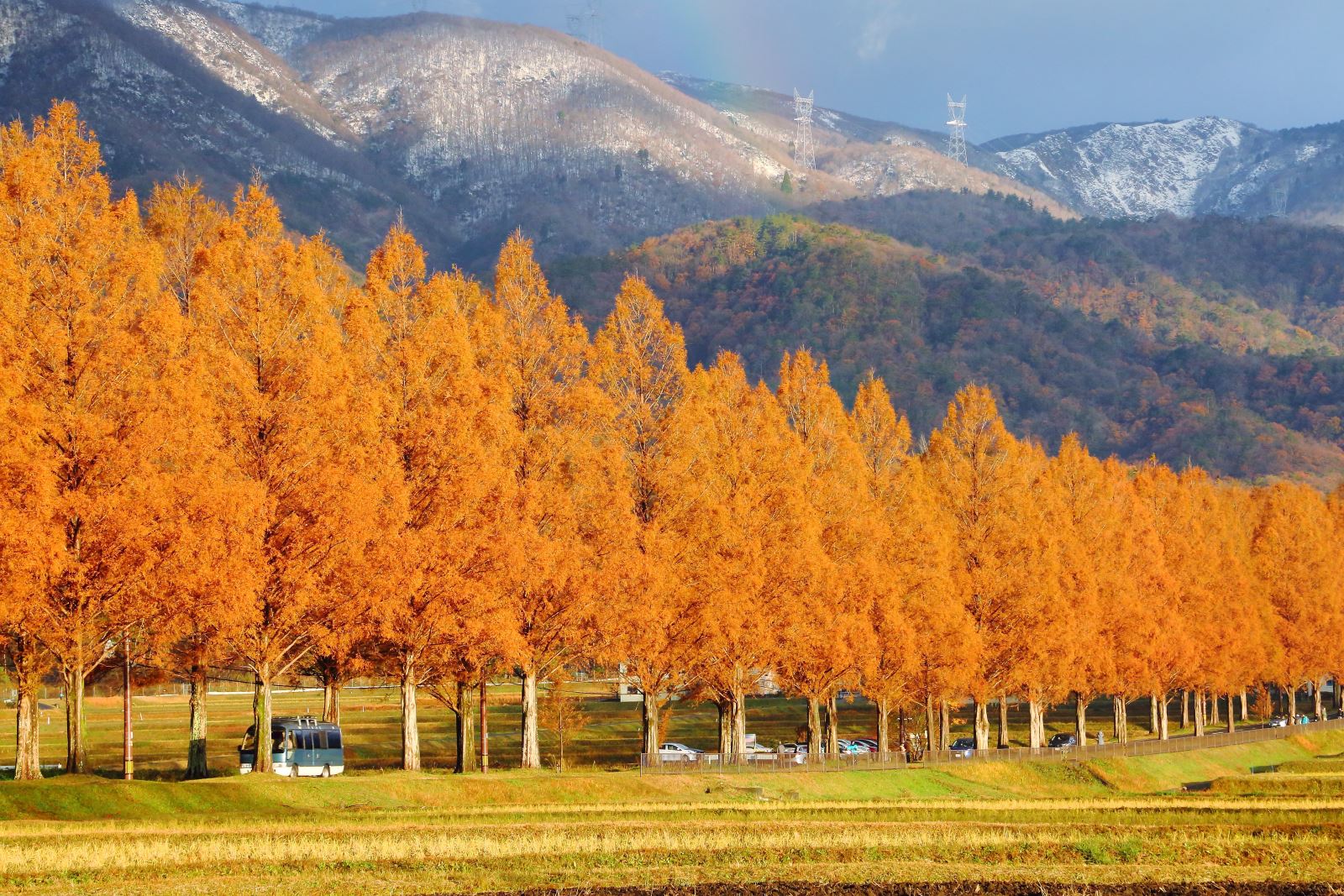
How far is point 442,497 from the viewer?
45406 mm

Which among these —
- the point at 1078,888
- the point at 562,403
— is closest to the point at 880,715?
the point at 562,403

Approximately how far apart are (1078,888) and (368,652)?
107 feet

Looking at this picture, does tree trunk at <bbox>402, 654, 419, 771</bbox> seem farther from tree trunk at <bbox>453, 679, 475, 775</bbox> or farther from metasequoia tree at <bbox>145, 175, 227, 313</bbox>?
metasequoia tree at <bbox>145, 175, 227, 313</bbox>

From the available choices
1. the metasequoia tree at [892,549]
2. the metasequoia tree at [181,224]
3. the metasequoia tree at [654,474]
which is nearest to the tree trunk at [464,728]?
the metasequoia tree at [654,474]

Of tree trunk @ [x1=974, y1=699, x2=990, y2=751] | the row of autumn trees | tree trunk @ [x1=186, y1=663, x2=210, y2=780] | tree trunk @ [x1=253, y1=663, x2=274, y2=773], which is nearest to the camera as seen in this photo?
the row of autumn trees

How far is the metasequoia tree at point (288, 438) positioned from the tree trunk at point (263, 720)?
5 centimetres

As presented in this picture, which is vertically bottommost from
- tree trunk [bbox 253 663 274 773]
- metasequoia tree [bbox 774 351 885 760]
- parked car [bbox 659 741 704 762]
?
parked car [bbox 659 741 704 762]

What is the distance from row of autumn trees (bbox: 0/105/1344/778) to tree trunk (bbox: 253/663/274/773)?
144 mm

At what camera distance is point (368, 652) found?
51.2 metres

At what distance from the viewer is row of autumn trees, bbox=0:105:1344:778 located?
37.0m

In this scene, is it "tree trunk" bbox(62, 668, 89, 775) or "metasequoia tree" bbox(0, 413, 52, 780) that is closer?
"metasequoia tree" bbox(0, 413, 52, 780)

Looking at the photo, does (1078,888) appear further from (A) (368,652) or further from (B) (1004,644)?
(B) (1004,644)

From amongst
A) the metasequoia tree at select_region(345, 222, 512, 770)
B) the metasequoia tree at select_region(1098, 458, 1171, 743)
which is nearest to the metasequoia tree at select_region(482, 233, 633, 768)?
the metasequoia tree at select_region(345, 222, 512, 770)

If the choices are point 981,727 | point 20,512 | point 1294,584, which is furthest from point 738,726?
point 1294,584
